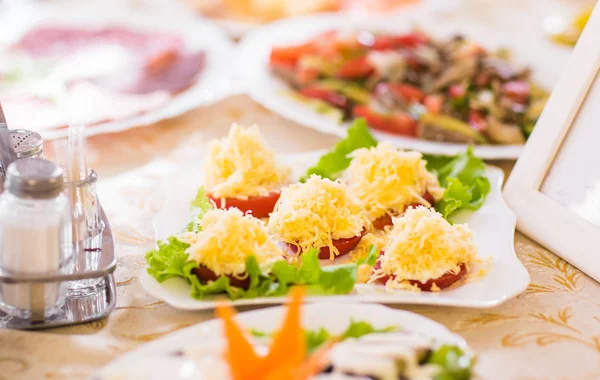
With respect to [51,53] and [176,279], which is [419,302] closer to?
[176,279]

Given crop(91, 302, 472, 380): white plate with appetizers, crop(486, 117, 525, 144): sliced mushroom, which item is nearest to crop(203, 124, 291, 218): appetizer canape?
crop(91, 302, 472, 380): white plate with appetizers

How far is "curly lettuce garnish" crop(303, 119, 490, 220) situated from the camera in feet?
5.73

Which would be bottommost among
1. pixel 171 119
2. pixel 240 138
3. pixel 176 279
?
pixel 171 119

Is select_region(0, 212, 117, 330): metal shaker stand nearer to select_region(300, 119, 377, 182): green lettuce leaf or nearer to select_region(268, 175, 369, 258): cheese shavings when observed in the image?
select_region(268, 175, 369, 258): cheese shavings

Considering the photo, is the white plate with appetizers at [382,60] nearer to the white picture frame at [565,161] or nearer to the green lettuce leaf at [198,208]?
the white picture frame at [565,161]

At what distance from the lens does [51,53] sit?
8.59 ft

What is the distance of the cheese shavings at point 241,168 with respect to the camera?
1682mm

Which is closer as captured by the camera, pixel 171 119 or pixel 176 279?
pixel 176 279

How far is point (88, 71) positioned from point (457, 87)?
4.27 ft

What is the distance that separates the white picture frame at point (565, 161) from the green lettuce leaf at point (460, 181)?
0.08 meters

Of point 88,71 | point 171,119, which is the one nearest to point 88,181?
point 171,119

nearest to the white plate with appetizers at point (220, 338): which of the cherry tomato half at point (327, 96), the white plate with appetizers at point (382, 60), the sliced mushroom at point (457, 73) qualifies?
the white plate with appetizers at point (382, 60)

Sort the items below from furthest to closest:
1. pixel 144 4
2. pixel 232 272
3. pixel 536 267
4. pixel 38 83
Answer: pixel 144 4 → pixel 38 83 → pixel 536 267 → pixel 232 272

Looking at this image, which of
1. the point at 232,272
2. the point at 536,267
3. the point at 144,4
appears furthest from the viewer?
the point at 144,4
